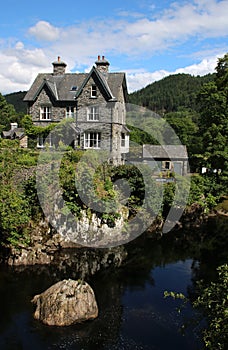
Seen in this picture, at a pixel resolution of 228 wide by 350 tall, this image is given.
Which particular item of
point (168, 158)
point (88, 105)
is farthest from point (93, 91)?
point (168, 158)

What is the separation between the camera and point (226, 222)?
32.0 meters

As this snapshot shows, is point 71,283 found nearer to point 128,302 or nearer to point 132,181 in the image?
point 128,302

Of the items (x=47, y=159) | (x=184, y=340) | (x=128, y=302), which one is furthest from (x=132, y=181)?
(x=184, y=340)

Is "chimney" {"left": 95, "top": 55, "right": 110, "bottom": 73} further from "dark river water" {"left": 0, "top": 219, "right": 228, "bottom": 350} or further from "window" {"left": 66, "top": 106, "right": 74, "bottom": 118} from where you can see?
"dark river water" {"left": 0, "top": 219, "right": 228, "bottom": 350}

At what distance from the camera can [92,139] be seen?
32938 millimetres

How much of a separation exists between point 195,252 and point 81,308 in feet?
38.6

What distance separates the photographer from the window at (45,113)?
35344 mm

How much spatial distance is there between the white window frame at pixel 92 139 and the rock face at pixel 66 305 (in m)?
18.8

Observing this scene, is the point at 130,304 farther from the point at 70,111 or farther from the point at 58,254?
the point at 70,111

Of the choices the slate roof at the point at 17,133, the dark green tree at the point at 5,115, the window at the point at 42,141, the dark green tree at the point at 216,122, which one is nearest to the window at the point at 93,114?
the window at the point at 42,141

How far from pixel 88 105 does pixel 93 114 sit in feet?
3.30

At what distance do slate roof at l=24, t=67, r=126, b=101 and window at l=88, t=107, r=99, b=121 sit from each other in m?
1.81

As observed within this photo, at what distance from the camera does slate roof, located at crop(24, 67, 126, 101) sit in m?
32.5

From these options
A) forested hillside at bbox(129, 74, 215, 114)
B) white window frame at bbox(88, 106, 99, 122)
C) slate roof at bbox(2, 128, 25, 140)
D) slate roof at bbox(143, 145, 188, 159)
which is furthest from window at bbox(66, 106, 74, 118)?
forested hillside at bbox(129, 74, 215, 114)
